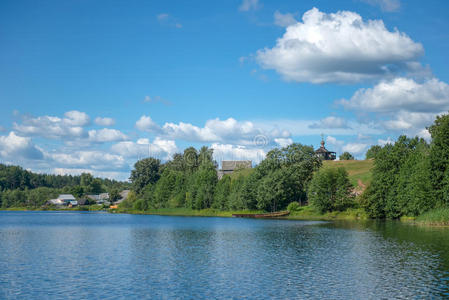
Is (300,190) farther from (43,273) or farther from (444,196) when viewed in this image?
(43,273)

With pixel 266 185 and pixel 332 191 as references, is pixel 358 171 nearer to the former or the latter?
pixel 266 185

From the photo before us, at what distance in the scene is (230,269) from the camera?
1422 inches

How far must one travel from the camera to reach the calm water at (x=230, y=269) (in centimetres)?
2795

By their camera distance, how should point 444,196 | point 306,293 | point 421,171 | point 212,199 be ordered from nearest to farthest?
point 306,293, point 444,196, point 421,171, point 212,199

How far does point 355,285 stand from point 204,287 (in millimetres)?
10182

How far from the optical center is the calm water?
27953 millimetres

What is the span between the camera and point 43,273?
3469 centimetres

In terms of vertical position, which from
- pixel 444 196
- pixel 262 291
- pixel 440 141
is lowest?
pixel 262 291

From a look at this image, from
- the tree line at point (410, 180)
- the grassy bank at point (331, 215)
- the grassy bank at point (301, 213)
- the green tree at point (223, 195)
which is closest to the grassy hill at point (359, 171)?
the grassy bank at point (331, 215)

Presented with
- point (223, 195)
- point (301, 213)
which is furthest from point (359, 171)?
point (223, 195)

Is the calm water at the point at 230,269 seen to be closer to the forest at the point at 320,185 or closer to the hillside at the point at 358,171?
the forest at the point at 320,185

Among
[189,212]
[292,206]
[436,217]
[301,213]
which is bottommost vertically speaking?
[189,212]

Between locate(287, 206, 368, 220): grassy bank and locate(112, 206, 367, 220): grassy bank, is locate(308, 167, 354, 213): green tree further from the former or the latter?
locate(112, 206, 367, 220): grassy bank

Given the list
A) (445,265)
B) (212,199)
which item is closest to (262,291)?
(445,265)
